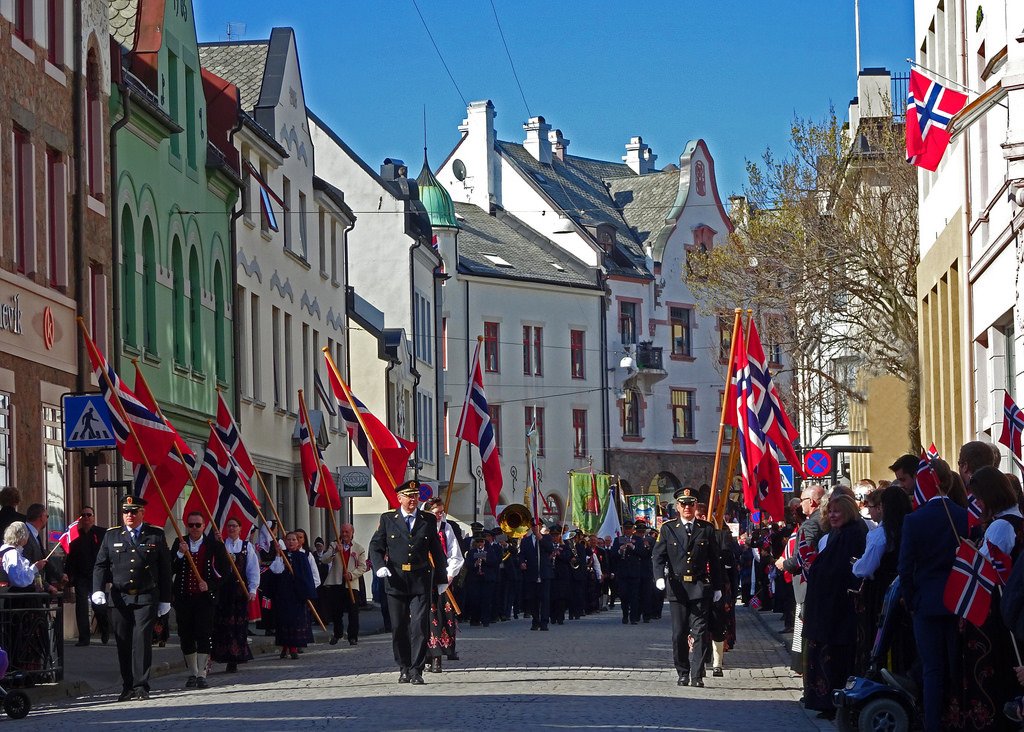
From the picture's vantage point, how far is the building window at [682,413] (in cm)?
8088

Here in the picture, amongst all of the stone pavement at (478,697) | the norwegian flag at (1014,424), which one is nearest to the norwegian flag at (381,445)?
the stone pavement at (478,697)

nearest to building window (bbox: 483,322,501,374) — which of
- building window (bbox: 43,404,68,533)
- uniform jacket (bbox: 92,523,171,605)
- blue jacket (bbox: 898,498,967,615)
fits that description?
building window (bbox: 43,404,68,533)

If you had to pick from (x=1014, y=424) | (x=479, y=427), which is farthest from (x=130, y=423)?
(x=1014, y=424)

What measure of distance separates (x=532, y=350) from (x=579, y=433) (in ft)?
13.1

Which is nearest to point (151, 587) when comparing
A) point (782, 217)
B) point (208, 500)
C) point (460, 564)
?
point (460, 564)

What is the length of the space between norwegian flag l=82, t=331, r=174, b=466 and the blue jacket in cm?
1069

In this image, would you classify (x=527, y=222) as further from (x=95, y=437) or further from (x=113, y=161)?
(x=95, y=437)

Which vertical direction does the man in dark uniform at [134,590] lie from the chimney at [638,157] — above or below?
below

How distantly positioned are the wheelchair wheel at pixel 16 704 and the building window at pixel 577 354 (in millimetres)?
61460

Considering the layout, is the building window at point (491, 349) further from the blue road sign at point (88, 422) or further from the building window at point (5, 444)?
the blue road sign at point (88, 422)

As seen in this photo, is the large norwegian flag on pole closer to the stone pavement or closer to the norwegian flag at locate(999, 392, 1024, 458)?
the stone pavement

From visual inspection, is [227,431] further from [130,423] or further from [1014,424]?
[1014,424]

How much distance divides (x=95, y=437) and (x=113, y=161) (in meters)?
7.71

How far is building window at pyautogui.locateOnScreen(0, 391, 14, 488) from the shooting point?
79.5 feet
